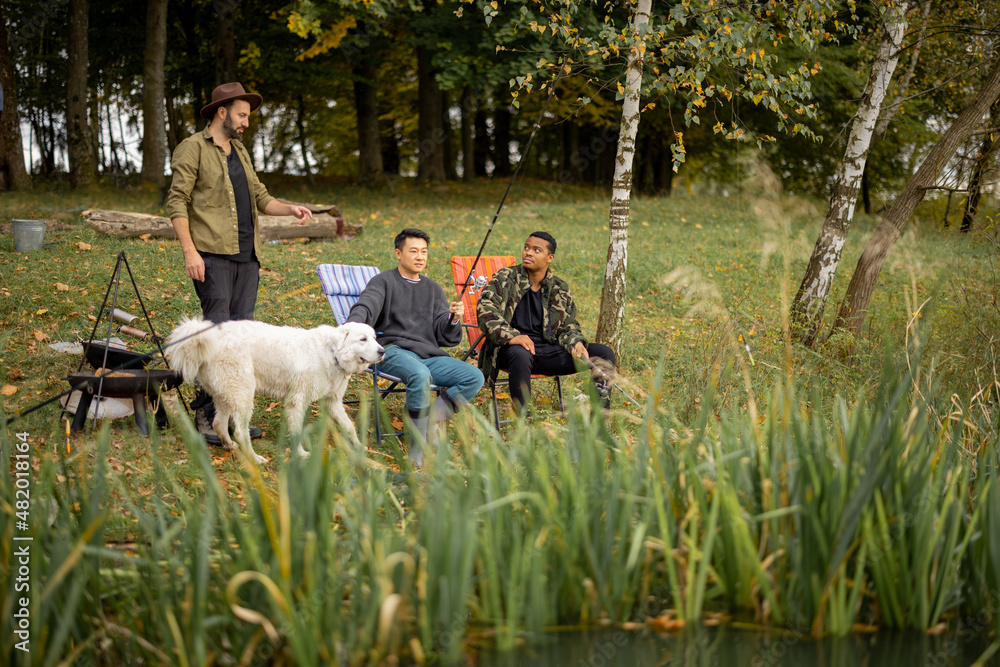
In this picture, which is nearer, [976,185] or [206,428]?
[206,428]

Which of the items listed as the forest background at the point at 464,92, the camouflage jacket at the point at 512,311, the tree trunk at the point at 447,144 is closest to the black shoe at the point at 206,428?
the camouflage jacket at the point at 512,311

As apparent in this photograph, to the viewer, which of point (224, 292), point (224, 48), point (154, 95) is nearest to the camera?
point (224, 292)

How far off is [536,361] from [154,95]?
37.9 feet

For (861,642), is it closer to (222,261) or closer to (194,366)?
(194,366)

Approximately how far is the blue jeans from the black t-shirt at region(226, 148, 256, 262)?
39.7 inches

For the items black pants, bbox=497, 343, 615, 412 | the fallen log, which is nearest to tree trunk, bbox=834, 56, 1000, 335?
black pants, bbox=497, 343, 615, 412

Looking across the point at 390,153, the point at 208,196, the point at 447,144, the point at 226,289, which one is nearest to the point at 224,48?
the point at 447,144

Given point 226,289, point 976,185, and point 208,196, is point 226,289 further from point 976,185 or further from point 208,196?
point 976,185

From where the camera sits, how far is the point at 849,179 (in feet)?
21.4

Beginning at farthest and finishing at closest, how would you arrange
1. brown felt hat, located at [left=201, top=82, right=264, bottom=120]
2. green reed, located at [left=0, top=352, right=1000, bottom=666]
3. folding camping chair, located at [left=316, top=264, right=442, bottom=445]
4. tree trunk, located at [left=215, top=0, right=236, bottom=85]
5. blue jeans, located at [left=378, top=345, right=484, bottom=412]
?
tree trunk, located at [left=215, top=0, right=236, bottom=85]
folding camping chair, located at [left=316, top=264, right=442, bottom=445]
blue jeans, located at [left=378, top=345, right=484, bottom=412]
brown felt hat, located at [left=201, top=82, right=264, bottom=120]
green reed, located at [left=0, top=352, right=1000, bottom=666]

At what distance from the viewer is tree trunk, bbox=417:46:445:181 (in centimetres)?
1661

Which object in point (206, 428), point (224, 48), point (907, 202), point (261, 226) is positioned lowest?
point (206, 428)

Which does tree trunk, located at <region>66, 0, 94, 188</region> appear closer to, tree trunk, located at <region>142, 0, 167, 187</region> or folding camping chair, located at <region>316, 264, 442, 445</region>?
tree trunk, located at <region>142, 0, 167, 187</region>

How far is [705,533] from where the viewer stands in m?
2.24
